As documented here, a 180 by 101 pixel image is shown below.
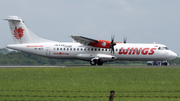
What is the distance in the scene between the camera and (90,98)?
398 inches

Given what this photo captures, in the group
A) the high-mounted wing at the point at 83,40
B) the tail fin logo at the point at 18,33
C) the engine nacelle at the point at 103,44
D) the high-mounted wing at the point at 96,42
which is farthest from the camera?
the tail fin logo at the point at 18,33

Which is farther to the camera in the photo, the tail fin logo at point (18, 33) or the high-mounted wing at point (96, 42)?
the tail fin logo at point (18, 33)

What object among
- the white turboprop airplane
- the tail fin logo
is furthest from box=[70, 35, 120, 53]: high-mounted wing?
the tail fin logo

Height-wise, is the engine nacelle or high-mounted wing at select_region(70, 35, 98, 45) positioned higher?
high-mounted wing at select_region(70, 35, 98, 45)

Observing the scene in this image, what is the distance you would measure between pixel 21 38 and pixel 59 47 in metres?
6.13

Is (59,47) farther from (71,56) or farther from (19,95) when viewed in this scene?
(19,95)

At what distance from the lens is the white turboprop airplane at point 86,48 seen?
3350cm

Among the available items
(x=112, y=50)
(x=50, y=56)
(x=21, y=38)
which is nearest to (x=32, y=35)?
(x=21, y=38)

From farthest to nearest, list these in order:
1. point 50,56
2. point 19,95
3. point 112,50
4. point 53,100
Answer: point 50,56 < point 112,50 < point 19,95 < point 53,100

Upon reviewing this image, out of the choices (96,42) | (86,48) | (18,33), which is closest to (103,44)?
(96,42)

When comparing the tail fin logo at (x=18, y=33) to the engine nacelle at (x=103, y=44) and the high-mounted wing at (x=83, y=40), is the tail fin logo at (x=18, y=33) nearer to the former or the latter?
the high-mounted wing at (x=83, y=40)

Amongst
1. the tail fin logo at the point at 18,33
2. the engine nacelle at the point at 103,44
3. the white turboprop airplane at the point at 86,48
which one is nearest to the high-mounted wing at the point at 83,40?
the white turboprop airplane at the point at 86,48

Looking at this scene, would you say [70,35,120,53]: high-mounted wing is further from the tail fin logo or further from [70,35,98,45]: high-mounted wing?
the tail fin logo

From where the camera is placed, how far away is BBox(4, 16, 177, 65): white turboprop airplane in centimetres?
3350
